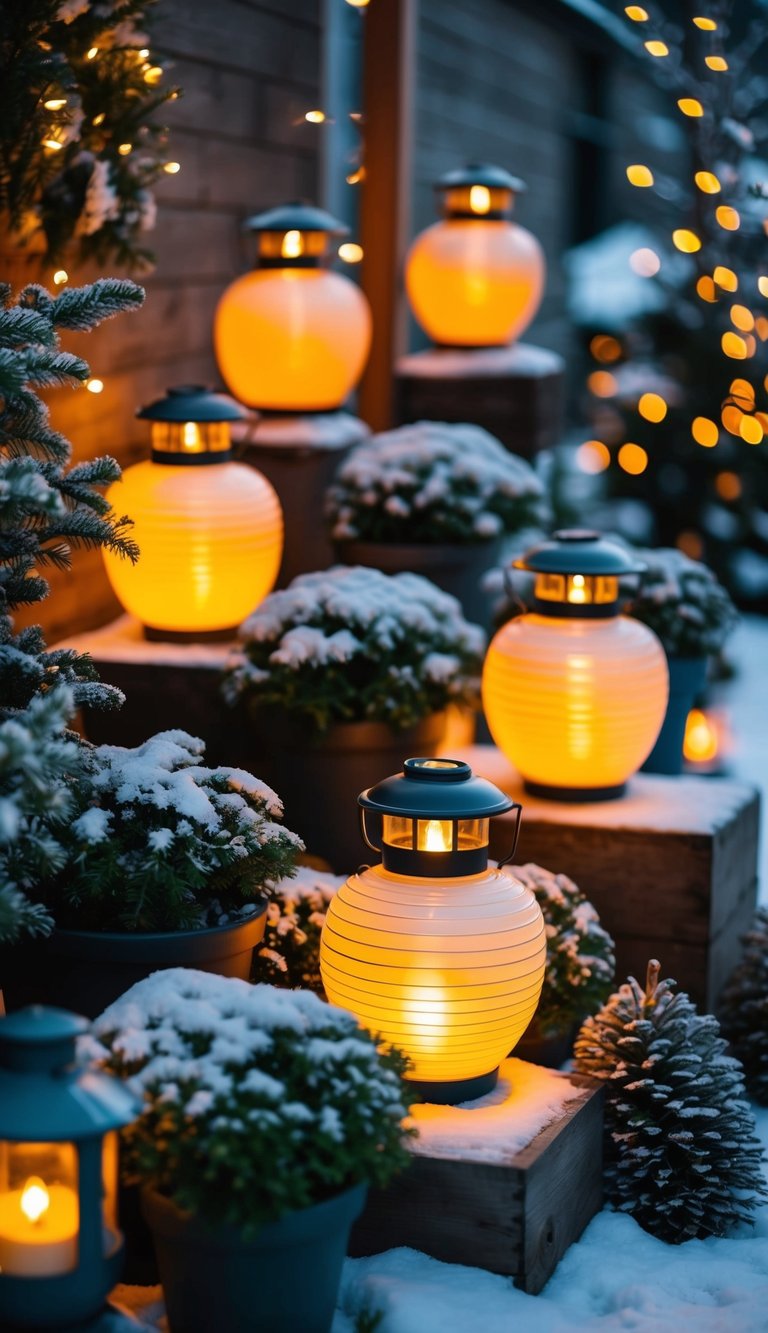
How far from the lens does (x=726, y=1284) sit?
8.68 feet

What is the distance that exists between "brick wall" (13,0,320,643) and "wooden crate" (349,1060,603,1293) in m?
1.75

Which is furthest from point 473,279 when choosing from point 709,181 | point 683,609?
point 709,181

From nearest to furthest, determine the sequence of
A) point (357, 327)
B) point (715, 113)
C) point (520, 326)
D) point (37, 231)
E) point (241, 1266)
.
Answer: point (241, 1266) → point (37, 231) → point (357, 327) → point (520, 326) → point (715, 113)

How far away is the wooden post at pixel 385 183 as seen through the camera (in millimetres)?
5645

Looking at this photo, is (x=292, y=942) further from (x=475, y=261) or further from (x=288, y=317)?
(x=475, y=261)

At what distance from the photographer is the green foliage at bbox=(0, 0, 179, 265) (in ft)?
9.92

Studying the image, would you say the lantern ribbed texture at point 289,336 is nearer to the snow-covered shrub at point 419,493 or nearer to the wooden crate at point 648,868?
the snow-covered shrub at point 419,493

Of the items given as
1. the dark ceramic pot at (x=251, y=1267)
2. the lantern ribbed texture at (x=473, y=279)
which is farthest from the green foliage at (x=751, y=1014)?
the lantern ribbed texture at (x=473, y=279)

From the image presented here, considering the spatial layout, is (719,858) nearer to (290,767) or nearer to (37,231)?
(290,767)

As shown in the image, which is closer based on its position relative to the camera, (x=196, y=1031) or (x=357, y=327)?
(x=196, y=1031)

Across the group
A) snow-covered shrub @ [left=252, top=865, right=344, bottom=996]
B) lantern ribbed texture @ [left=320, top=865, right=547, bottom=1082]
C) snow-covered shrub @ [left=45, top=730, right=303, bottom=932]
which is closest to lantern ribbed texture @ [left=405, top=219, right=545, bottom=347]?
snow-covered shrub @ [left=252, top=865, right=344, bottom=996]

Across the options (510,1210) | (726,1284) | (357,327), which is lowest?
(726,1284)

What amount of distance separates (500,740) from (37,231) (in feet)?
4.74

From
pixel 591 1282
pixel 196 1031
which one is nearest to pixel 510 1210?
pixel 591 1282
